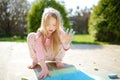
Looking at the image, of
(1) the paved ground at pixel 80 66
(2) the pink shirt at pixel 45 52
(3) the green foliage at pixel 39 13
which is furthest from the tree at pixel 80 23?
(2) the pink shirt at pixel 45 52

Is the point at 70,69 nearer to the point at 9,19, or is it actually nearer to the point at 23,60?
the point at 23,60

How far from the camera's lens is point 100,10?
11352 mm

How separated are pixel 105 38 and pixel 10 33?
32.8ft

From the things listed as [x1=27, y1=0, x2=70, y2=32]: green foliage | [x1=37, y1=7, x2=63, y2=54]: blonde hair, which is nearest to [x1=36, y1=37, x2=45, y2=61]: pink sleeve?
[x1=37, y1=7, x2=63, y2=54]: blonde hair

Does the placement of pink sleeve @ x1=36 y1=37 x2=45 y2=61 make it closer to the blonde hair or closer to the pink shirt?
the pink shirt

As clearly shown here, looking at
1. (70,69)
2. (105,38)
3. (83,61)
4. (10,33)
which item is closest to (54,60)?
(70,69)

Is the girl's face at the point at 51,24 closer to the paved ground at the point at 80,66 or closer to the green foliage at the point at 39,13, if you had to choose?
the paved ground at the point at 80,66

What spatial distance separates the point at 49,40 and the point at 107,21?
670cm

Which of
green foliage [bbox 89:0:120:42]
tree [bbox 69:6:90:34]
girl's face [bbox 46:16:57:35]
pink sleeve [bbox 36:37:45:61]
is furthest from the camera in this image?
tree [bbox 69:6:90:34]

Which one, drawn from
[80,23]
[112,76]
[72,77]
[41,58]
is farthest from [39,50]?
[80,23]

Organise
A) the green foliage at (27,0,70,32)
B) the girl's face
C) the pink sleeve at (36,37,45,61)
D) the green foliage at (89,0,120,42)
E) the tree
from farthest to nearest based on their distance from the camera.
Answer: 1. the tree
2. the green foliage at (27,0,70,32)
3. the green foliage at (89,0,120,42)
4. the girl's face
5. the pink sleeve at (36,37,45,61)

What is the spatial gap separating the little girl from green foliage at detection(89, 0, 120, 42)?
6.28 m

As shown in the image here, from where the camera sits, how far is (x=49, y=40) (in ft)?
15.2

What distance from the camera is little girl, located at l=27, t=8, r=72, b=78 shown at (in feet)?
14.1
